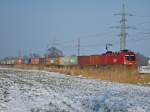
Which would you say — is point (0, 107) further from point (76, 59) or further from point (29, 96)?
point (76, 59)

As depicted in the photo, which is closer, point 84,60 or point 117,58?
point 117,58

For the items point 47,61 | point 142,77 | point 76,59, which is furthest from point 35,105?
point 47,61

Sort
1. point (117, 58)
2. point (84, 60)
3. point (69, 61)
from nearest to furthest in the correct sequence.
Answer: point (117, 58) < point (84, 60) < point (69, 61)

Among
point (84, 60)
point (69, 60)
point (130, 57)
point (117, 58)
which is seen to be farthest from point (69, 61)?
point (130, 57)

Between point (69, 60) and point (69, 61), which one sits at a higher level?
point (69, 60)

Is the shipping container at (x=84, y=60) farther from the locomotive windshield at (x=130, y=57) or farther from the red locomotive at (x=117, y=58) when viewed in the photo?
the locomotive windshield at (x=130, y=57)

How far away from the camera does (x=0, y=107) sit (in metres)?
7.62

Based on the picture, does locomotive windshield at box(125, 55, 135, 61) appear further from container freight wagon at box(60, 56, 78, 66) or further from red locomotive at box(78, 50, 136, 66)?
container freight wagon at box(60, 56, 78, 66)

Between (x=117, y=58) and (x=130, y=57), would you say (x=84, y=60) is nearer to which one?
(x=117, y=58)

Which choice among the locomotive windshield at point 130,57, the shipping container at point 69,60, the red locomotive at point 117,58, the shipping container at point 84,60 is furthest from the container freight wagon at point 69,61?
the locomotive windshield at point 130,57

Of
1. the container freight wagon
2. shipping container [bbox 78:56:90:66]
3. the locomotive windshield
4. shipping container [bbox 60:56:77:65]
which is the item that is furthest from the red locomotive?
shipping container [bbox 60:56:77:65]

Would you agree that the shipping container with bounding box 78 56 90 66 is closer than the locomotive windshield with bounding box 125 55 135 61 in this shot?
No

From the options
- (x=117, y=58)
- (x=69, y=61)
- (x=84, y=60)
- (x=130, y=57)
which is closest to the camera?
(x=117, y=58)

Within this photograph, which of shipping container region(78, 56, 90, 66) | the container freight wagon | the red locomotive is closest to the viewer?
the red locomotive
